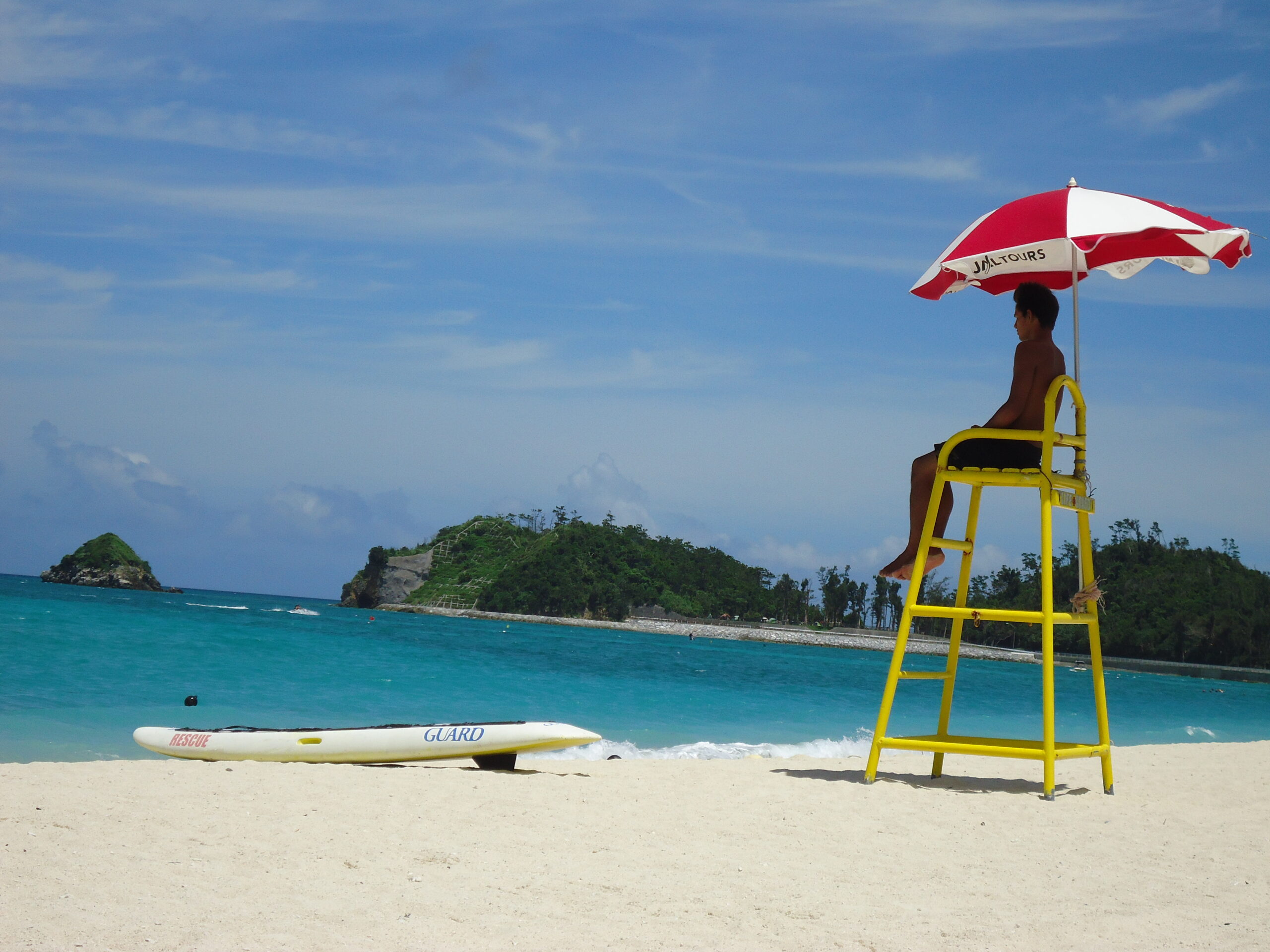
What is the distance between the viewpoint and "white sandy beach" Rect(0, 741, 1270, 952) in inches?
120

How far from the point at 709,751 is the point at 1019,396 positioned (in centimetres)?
772

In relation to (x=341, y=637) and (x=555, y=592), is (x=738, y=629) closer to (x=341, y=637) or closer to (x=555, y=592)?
(x=555, y=592)

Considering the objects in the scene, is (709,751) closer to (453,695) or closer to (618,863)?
(618,863)

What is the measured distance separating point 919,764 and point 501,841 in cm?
478

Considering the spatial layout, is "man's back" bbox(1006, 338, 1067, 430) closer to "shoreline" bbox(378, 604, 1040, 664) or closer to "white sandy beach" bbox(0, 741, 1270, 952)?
"white sandy beach" bbox(0, 741, 1270, 952)

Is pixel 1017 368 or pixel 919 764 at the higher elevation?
pixel 1017 368

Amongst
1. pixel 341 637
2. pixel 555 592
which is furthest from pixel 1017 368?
pixel 555 592

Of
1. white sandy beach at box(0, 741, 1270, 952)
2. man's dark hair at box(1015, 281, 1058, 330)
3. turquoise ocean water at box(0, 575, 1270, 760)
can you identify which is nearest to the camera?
white sandy beach at box(0, 741, 1270, 952)

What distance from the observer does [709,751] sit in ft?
39.2

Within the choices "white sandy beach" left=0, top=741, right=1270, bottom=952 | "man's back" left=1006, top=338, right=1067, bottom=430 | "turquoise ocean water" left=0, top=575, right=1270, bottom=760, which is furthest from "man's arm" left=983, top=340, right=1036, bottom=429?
"turquoise ocean water" left=0, top=575, right=1270, bottom=760

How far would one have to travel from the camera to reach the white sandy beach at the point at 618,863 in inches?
120

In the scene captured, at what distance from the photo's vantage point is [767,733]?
15125 mm

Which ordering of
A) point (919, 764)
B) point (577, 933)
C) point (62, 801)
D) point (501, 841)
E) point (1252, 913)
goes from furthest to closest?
point (919, 764) < point (62, 801) < point (501, 841) < point (1252, 913) < point (577, 933)

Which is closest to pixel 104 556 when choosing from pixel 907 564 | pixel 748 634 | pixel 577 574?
pixel 577 574
